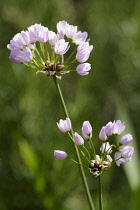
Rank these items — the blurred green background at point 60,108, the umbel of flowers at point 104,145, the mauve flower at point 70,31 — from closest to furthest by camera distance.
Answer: the umbel of flowers at point 104,145 → the mauve flower at point 70,31 → the blurred green background at point 60,108

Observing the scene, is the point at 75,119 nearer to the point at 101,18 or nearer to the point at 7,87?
the point at 7,87

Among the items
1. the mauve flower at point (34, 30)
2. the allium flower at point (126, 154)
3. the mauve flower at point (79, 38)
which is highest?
the mauve flower at point (79, 38)

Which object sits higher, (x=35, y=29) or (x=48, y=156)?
(x=48, y=156)

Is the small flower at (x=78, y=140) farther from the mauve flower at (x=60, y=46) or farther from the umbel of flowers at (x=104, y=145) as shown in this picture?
the mauve flower at (x=60, y=46)

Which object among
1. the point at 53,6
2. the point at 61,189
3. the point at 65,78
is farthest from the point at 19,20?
the point at 61,189

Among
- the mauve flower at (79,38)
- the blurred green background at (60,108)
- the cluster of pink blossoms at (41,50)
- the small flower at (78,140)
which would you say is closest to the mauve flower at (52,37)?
the cluster of pink blossoms at (41,50)

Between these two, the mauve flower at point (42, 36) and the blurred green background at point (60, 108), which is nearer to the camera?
the mauve flower at point (42, 36)

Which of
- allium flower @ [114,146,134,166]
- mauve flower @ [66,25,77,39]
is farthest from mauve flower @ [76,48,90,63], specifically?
allium flower @ [114,146,134,166]

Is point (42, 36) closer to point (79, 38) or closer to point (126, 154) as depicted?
point (79, 38)
